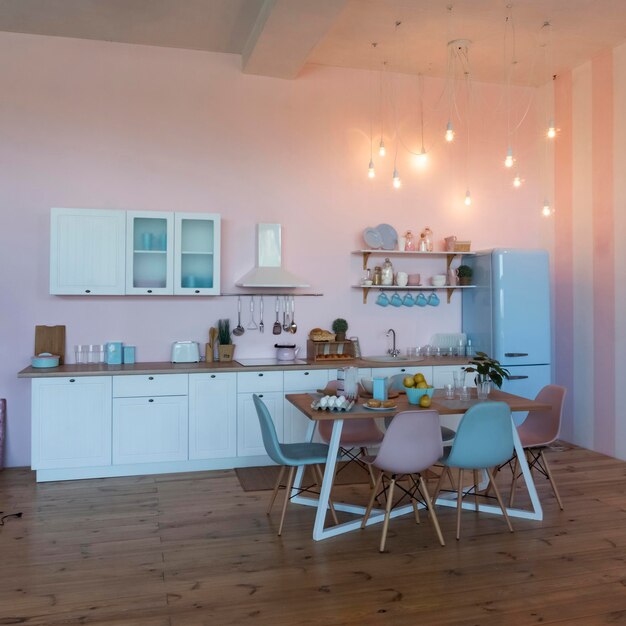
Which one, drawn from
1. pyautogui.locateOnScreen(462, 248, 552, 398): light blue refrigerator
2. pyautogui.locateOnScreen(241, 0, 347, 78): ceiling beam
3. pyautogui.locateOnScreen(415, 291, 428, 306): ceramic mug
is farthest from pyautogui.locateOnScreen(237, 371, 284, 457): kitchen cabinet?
pyautogui.locateOnScreen(241, 0, 347, 78): ceiling beam

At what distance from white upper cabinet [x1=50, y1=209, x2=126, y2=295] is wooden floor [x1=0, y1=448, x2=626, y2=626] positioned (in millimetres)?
1518

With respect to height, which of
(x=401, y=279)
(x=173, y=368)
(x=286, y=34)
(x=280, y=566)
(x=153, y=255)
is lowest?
(x=280, y=566)

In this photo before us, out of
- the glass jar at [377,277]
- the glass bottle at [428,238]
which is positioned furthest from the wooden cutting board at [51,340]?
the glass bottle at [428,238]

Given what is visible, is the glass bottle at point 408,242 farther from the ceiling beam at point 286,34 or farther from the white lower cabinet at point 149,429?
the white lower cabinet at point 149,429

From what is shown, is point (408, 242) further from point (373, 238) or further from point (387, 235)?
point (373, 238)

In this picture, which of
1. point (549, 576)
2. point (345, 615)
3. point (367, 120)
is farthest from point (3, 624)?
point (367, 120)

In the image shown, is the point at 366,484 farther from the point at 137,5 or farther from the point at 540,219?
the point at 137,5

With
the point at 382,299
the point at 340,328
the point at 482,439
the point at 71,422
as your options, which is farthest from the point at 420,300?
the point at 71,422

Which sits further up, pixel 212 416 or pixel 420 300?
pixel 420 300

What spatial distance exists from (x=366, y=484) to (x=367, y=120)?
323cm

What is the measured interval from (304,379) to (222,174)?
1877 mm

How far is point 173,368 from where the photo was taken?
4738 mm

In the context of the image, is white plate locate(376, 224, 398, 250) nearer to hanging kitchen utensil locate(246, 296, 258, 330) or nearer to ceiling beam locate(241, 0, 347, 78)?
hanging kitchen utensil locate(246, 296, 258, 330)

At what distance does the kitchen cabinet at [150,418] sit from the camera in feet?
15.1
